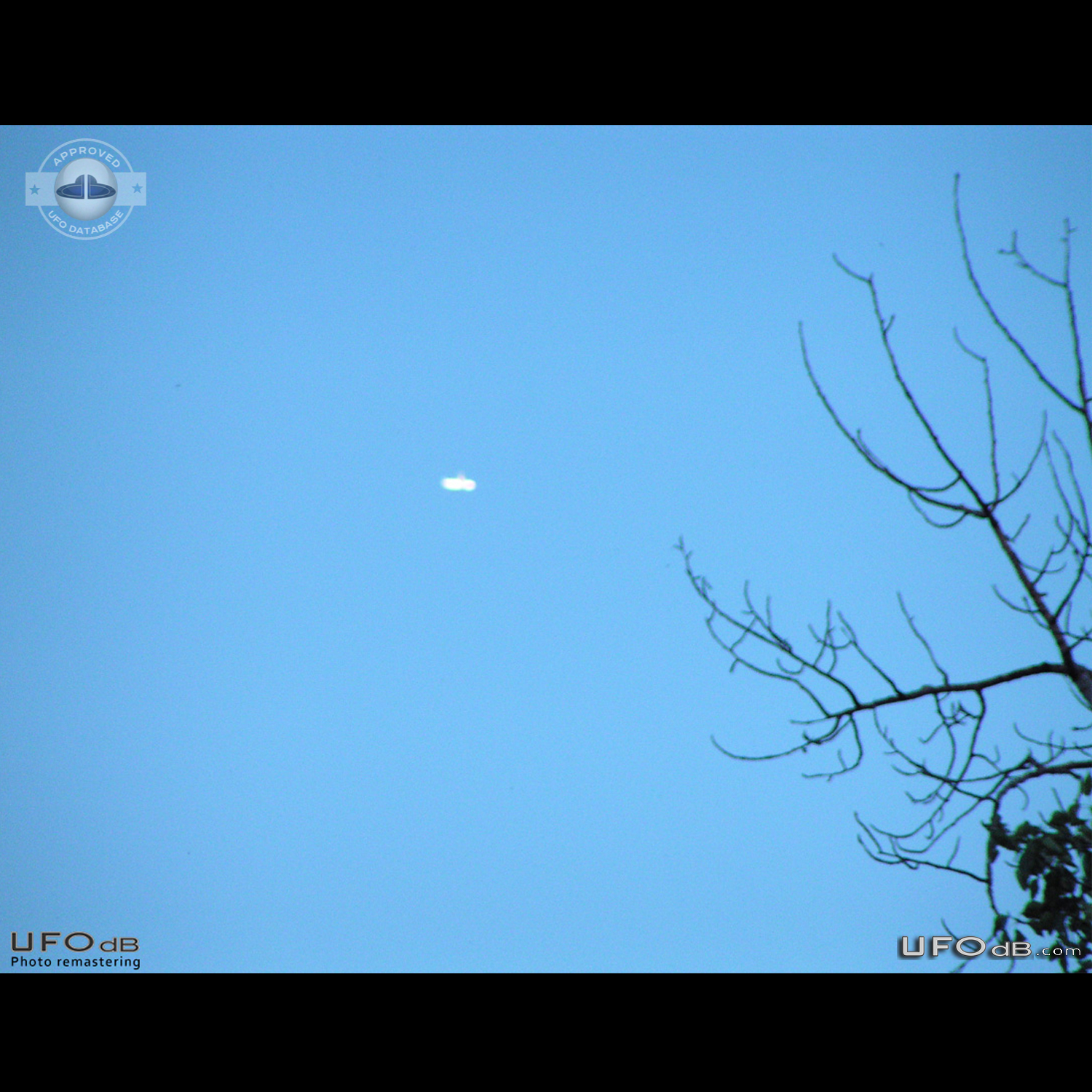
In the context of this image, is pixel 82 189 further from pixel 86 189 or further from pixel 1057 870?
pixel 1057 870

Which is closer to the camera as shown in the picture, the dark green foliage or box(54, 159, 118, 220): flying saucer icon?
the dark green foliage

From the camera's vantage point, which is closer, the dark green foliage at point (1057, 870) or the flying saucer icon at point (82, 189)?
the dark green foliage at point (1057, 870)

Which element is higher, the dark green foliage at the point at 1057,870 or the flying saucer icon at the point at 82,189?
the flying saucer icon at the point at 82,189

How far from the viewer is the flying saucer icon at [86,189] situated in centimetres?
247

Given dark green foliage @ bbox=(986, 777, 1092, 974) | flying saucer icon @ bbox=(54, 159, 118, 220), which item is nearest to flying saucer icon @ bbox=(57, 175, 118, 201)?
flying saucer icon @ bbox=(54, 159, 118, 220)

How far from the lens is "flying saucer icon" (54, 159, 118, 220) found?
2475mm

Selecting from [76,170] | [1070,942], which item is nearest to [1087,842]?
[1070,942]

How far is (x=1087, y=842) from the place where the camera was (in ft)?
5.37

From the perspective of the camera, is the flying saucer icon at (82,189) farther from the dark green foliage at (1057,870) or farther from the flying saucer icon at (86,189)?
the dark green foliage at (1057,870)

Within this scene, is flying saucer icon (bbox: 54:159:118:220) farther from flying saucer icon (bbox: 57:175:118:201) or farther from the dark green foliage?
the dark green foliage

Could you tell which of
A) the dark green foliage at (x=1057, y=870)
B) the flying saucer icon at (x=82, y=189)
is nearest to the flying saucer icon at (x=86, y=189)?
the flying saucer icon at (x=82, y=189)

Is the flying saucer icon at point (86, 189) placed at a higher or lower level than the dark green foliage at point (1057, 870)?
higher

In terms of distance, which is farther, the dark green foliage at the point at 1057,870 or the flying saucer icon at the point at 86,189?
the flying saucer icon at the point at 86,189

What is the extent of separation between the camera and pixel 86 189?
8.18 ft
